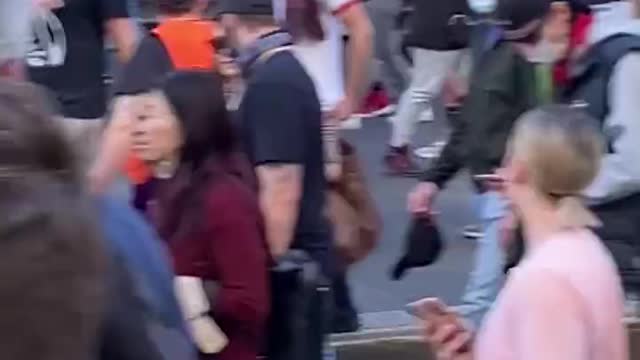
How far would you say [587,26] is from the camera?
7727 mm

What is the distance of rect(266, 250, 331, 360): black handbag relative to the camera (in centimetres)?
480

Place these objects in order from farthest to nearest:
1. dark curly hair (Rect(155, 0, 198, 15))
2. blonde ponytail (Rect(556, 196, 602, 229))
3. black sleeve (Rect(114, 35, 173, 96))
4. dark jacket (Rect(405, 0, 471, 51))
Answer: dark jacket (Rect(405, 0, 471, 51)) → dark curly hair (Rect(155, 0, 198, 15)) → black sleeve (Rect(114, 35, 173, 96)) → blonde ponytail (Rect(556, 196, 602, 229))

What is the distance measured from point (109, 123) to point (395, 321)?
111 inches

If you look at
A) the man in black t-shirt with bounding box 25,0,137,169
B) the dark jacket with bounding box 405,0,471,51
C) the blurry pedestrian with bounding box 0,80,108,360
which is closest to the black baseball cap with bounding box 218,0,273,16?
the man in black t-shirt with bounding box 25,0,137,169

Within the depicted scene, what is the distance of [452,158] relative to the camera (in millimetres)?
6793

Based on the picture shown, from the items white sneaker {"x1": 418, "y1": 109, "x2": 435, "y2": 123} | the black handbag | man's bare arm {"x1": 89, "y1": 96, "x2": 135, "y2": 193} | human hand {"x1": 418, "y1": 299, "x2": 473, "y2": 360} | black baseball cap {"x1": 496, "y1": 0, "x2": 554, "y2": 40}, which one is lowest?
white sneaker {"x1": 418, "y1": 109, "x2": 435, "y2": 123}

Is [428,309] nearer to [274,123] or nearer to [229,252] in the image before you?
[229,252]

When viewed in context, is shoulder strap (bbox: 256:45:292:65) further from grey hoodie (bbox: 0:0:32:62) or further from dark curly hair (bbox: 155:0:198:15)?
dark curly hair (bbox: 155:0:198:15)

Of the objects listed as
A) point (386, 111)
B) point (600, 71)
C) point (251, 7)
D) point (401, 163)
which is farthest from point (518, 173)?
point (386, 111)

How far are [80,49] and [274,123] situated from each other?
2464mm

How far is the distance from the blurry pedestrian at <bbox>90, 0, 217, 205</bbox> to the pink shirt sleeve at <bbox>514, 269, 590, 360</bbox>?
0.98 m

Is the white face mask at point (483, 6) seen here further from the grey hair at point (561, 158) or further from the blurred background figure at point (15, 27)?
the grey hair at point (561, 158)

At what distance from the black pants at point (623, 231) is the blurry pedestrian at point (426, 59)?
15.3 ft

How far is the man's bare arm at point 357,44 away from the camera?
24.2 ft
